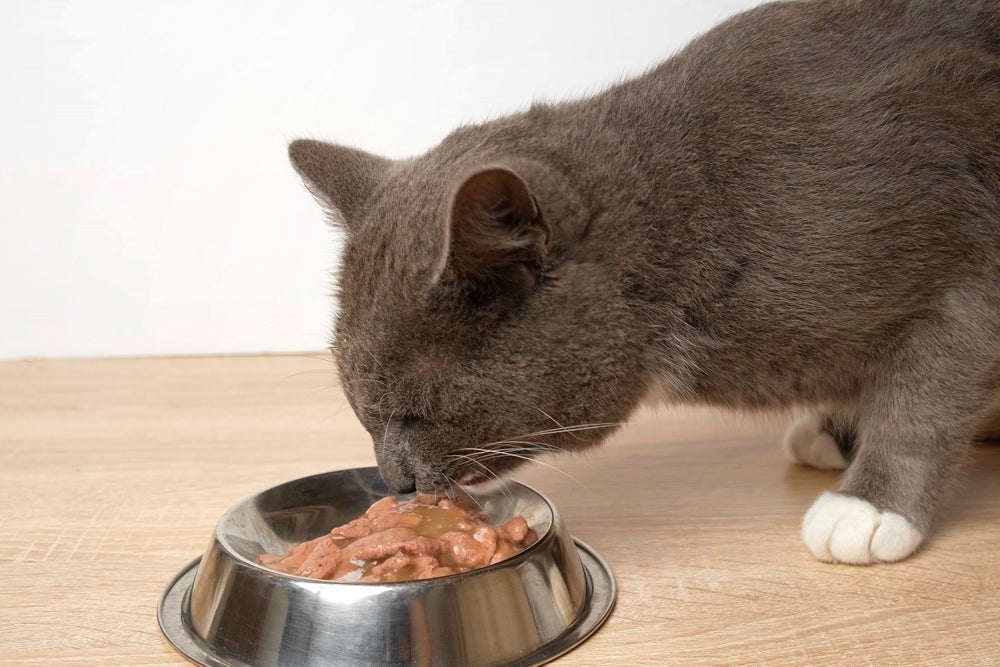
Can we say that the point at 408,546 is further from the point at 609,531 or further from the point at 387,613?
the point at 609,531

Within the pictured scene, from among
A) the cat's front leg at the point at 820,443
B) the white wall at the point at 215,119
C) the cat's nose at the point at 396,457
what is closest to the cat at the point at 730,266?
the cat's nose at the point at 396,457

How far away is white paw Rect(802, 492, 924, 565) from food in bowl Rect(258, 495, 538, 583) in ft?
1.35

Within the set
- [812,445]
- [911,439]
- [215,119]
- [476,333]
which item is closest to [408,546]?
[476,333]

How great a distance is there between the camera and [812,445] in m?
1.81

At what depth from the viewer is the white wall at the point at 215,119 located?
2.62 metres

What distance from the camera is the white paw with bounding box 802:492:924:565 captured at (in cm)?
141

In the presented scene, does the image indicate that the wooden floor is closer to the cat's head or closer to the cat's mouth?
the cat's mouth

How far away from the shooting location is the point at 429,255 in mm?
1247

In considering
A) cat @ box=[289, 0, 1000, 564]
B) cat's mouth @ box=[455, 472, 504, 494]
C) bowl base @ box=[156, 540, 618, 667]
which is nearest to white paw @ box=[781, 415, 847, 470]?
cat @ box=[289, 0, 1000, 564]

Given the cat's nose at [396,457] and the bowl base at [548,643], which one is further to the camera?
the cat's nose at [396,457]

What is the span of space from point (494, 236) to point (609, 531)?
593 millimetres

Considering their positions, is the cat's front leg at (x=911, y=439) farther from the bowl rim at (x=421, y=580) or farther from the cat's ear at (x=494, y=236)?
the cat's ear at (x=494, y=236)

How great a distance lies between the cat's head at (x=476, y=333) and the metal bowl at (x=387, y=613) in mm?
154

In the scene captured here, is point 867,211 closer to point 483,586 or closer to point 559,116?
point 559,116
